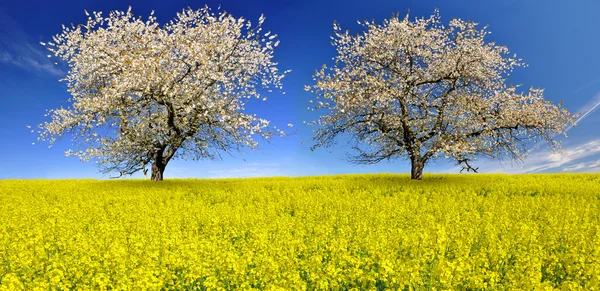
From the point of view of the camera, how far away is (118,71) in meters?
24.8

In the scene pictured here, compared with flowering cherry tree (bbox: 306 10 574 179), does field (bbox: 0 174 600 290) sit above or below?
below

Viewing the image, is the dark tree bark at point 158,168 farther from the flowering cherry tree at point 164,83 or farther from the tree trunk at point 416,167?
the tree trunk at point 416,167

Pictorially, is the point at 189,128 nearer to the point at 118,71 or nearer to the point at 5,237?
the point at 118,71

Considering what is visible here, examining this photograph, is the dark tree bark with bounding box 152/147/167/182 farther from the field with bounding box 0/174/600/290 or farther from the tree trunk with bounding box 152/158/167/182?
the field with bounding box 0/174/600/290

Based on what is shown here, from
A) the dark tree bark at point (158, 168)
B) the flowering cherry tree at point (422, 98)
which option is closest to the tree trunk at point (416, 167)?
the flowering cherry tree at point (422, 98)

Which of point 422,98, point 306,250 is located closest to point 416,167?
point 422,98

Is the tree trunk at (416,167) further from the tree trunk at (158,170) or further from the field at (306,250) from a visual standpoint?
the tree trunk at (158,170)

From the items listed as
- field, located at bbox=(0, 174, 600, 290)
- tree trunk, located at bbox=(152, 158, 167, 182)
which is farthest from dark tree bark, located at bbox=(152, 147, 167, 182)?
field, located at bbox=(0, 174, 600, 290)

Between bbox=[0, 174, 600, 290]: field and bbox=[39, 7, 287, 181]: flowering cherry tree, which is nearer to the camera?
bbox=[0, 174, 600, 290]: field

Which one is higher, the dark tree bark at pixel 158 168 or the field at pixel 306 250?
the dark tree bark at pixel 158 168

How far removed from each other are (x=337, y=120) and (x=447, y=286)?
2078cm

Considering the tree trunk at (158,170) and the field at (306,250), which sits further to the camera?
the tree trunk at (158,170)

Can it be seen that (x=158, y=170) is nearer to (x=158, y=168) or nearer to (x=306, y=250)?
(x=158, y=168)

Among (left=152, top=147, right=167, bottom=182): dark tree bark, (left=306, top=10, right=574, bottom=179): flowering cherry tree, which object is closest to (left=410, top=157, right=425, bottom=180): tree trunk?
(left=306, top=10, right=574, bottom=179): flowering cherry tree
